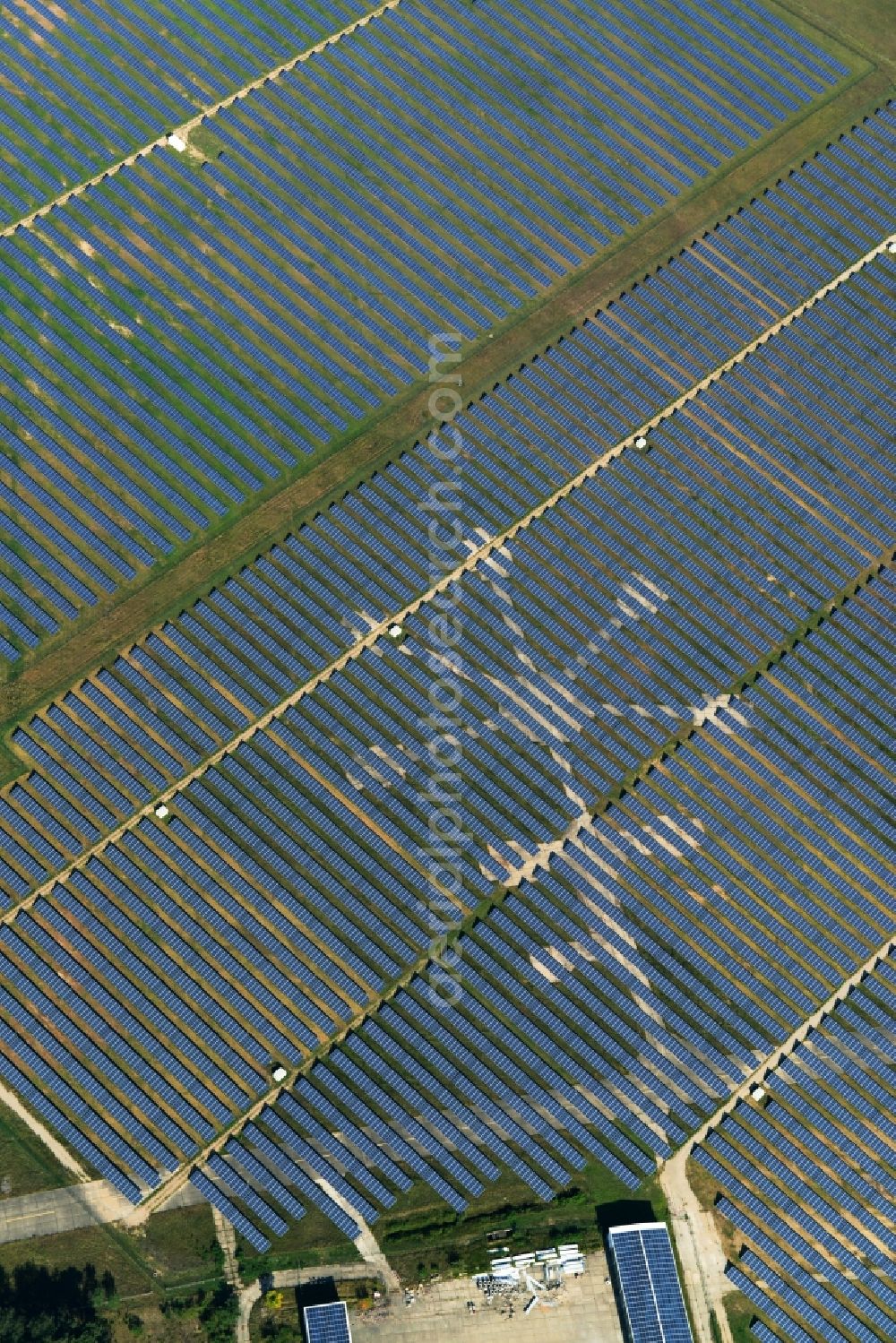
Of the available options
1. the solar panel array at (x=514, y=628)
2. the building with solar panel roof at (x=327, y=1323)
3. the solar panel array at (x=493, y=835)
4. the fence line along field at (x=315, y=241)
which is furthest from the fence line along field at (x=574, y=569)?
the building with solar panel roof at (x=327, y=1323)

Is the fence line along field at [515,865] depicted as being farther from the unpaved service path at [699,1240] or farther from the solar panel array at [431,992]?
the unpaved service path at [699,1240]

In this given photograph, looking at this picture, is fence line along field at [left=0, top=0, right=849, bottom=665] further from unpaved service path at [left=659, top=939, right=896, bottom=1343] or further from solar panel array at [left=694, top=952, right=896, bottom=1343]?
solar panel array at [left=694, top=952, right=896, bottom=1343]

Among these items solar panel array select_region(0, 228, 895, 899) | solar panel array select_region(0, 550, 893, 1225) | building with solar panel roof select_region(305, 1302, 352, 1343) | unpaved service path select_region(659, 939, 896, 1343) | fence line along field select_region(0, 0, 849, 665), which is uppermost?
fence line along field select_region(0, 0, 849, 665)

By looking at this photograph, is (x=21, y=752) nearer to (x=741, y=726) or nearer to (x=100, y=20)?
(x=741, y=726)

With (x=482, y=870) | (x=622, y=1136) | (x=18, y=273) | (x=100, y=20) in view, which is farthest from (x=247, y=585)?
(x=100, y=20)

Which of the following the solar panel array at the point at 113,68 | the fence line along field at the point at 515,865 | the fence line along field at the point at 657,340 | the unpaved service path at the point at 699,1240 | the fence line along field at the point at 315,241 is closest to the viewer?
the unpaved service path at the point at 699,1240

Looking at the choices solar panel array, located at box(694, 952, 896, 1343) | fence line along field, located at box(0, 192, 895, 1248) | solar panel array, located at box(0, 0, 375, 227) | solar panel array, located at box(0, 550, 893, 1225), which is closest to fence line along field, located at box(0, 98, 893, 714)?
fence line along field, located at box(0, 192, 895, 1248)

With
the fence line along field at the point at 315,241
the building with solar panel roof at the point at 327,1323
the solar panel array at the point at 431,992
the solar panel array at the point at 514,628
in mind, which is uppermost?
the fence line along field at the point at 315,241
